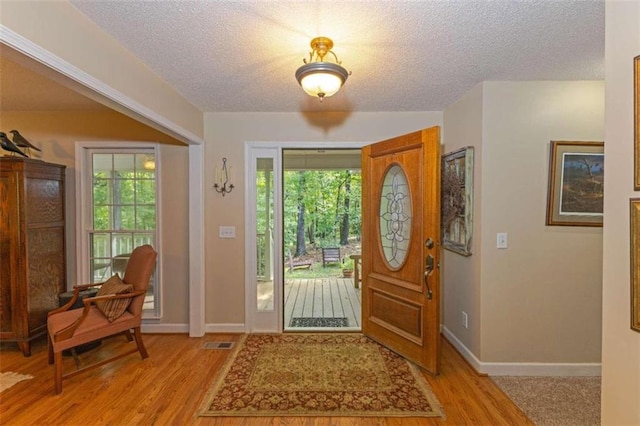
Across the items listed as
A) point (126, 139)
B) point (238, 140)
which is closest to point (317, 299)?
point (238, 140)

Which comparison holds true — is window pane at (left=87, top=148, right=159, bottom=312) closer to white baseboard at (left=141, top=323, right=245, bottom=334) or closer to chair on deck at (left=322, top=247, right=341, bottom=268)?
white baseboard at (left=141, top=323, right=245, bottom=334)

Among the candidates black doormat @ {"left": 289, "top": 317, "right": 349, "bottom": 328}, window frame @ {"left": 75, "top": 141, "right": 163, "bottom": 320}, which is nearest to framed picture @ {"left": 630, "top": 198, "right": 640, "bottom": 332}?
black doormat @ {"left": 289, "top": 317, "right": 349, "bottom": 328}

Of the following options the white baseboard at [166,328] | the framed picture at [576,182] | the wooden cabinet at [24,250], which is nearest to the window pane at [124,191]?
the wooden cabinet at [24,250]

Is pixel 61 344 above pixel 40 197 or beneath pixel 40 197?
beneath

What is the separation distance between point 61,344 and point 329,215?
603 centimetres

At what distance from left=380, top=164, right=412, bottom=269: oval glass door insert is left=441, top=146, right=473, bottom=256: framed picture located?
524mm

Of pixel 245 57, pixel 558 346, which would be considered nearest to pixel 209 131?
pixel 245 57

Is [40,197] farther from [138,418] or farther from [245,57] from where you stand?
[245,57]

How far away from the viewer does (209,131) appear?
A: 342 centimetres

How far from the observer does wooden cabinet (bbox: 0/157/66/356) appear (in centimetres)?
284

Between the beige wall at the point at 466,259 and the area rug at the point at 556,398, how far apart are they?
37 centimetres

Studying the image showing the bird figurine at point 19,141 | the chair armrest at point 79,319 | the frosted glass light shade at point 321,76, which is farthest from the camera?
the bird figurine at point 19,141

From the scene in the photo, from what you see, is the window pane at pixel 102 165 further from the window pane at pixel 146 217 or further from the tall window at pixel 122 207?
the window pane at pixel 146 217

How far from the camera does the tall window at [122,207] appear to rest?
11.3 feet
